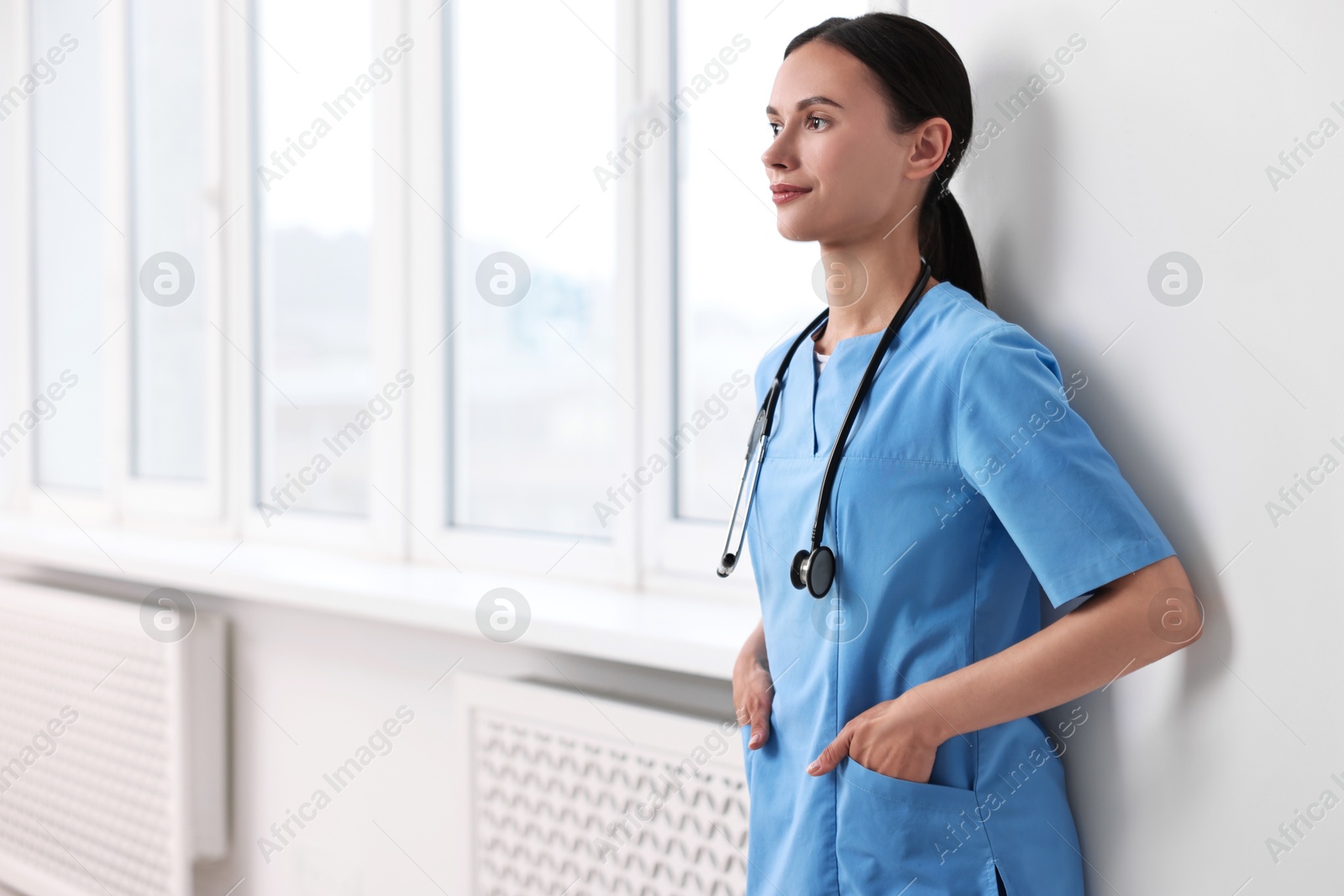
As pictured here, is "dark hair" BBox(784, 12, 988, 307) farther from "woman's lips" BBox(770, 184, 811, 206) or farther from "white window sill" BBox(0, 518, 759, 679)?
"white window sill" BBox(0, 518, 759, 679)

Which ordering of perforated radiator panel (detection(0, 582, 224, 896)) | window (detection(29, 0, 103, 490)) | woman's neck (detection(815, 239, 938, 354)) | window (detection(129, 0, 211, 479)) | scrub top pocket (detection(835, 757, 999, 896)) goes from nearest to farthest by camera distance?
scrub top pocket (detection(835, 757, 999, 896)) → woman's neck (detection(815, 239, 938, 354)) → perforated radiator panel (detection(0, 582, 224, 896)) → window (detection(129, 0, 211, 479)) → window (detection(29, 0, 103, 490))

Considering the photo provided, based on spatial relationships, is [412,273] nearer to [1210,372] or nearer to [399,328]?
[399,328]

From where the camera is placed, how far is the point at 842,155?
86 centimetres

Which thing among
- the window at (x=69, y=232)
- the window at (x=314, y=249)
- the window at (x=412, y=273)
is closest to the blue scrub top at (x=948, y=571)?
the window at (x=412, y=273)

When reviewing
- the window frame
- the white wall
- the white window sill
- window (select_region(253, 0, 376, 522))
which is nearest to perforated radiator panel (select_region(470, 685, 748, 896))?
the white window sill

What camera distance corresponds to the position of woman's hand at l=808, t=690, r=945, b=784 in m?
0.78

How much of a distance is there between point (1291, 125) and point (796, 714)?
2.09ft

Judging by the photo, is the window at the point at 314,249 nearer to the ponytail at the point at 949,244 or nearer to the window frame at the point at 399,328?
the window frame at the point at 399,328

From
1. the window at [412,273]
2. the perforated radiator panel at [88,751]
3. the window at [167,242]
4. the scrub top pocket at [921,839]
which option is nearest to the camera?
the scrub top pocket at [921,839]

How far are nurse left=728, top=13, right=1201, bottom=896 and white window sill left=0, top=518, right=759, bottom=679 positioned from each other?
306mm

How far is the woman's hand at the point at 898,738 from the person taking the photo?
2.56ft

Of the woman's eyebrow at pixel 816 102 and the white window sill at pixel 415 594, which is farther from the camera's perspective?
the white window sill at pixel 415 594

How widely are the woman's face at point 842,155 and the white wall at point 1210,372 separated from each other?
115mm

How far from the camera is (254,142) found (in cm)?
211
